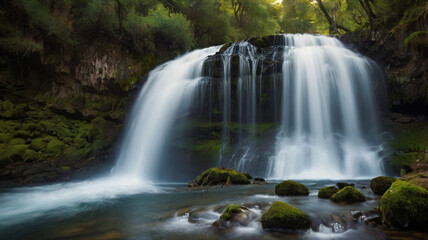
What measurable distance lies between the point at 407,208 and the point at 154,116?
12.0 meters

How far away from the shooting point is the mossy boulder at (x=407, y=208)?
135 inches

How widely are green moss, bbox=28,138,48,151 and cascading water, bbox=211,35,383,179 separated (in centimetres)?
838

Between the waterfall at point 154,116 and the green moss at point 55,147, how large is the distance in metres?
2.66

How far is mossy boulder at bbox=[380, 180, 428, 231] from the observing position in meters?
3.44

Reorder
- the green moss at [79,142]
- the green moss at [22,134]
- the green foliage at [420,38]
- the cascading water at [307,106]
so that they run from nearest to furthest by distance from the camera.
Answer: the green foliage at [420,38] → the cascading water at [307,106] → the green moss at [22,134] → the green moss at [79,142]

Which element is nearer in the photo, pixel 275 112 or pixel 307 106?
pixel 307 106

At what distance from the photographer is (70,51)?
14930 millimetres

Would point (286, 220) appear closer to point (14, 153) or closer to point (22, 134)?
point (14, 153)

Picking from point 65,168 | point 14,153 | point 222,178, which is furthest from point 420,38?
point 14,153

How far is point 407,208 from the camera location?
138 inches

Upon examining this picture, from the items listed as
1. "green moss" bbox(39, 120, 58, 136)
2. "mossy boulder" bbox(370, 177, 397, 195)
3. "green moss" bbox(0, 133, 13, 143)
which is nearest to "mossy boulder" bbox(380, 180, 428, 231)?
"mossy boulder" bbox(370, 177, 397, 195)

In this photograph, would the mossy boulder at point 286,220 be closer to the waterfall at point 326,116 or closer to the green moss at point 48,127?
the waterfall at point 326,116

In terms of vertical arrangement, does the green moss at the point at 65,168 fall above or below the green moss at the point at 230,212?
above

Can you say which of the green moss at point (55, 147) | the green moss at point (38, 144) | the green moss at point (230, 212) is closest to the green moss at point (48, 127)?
the green moss at point (55, 147)
